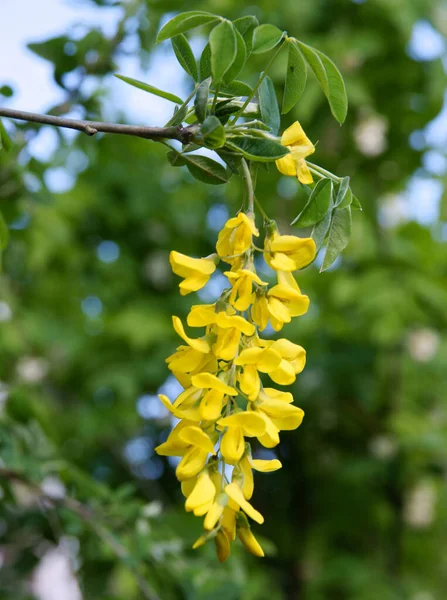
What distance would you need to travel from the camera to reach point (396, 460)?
1694 millimetres

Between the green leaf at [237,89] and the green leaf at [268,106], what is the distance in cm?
1

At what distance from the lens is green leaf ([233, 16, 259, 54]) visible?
1.57 feet

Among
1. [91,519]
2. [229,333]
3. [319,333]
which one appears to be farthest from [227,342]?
[319,333]

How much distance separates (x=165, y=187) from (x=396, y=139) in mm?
705

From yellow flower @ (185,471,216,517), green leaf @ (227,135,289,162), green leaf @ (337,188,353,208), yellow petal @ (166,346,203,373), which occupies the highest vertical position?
green leaf @ (227,135,289,162)

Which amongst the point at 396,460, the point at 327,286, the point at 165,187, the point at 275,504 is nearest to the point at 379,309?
the point at 327,286

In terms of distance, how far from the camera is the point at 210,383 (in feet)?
1.29

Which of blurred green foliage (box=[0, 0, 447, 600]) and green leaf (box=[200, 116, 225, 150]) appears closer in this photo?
green leaf (box=[200, 116, 225, 150])

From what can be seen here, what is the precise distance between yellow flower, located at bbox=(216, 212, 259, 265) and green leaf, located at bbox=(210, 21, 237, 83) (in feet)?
0.30

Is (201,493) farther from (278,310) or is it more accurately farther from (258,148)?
(258,148)

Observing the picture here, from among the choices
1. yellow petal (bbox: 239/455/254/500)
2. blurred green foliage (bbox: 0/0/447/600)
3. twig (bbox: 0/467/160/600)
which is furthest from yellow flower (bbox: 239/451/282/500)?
blurred green foliage (bbox: 0/0/447/600)

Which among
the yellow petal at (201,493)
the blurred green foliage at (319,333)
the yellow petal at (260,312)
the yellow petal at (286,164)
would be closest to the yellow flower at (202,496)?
the yellow petal at (201,493)

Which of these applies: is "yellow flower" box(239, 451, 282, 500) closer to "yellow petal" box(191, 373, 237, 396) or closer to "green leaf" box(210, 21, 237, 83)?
"yellow petal" box(191, 373, 237, 396)

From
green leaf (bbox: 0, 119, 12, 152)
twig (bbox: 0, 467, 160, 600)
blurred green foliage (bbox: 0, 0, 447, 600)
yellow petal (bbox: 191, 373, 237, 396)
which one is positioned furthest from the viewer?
blurred green foliage (bbox: 0, 0, 447, 600)
